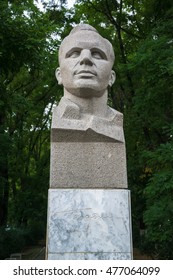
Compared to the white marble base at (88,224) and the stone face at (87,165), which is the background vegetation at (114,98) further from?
the white marble base at (88,224)

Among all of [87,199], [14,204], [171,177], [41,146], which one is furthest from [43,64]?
[41,146]

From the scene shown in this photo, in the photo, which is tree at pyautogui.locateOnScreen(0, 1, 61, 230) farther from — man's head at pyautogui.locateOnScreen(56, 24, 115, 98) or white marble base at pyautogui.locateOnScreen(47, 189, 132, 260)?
white marble base at pyautogui.locateOnScreen(47, 189, 132, 260)

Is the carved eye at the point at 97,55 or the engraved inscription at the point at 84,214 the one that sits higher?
the carved eye at the point at 97,55

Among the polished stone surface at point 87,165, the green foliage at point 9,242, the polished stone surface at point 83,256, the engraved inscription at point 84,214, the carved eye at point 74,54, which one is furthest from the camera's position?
the green foliage at point 9,242

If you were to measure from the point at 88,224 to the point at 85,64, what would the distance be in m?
1.94

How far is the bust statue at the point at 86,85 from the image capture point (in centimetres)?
451

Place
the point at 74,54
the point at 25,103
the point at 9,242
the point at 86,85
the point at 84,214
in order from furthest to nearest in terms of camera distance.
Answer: the point at 9,242 < the point at 25,103 < the point at 74,54 < the point at 86,85 < the point at 84,214

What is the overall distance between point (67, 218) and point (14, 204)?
14.8 meters

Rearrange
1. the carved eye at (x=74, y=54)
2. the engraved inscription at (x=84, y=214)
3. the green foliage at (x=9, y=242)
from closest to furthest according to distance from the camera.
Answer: the engraved inscription at (x=84, y=214) < the carved eye at (x=74, y=54) < the green foliage at (x=9, y=242)

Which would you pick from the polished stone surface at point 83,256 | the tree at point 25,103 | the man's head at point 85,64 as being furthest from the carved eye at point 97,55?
the tree at point 25,103

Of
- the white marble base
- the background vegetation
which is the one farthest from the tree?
the white marble base

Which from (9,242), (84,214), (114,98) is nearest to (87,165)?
(84,214)

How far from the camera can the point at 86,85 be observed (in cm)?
457

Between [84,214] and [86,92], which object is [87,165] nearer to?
[84,214]
